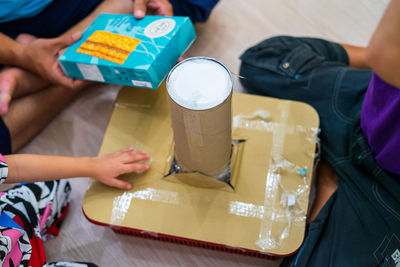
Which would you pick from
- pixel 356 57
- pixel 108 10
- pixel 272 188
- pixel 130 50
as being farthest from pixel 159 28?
pixel 356 57

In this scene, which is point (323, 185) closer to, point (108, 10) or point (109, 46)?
point (109, 46)

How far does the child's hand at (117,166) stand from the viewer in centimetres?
77

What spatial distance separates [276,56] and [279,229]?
1.42ft

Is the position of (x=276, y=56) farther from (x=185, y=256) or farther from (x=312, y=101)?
(x=185, y=256)

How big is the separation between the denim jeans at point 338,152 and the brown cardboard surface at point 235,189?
0.05 metres

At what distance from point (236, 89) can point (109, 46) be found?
1.32 ft

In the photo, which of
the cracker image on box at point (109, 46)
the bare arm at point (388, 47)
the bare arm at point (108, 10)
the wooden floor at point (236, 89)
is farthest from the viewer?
the bare arm at point (108, 10)

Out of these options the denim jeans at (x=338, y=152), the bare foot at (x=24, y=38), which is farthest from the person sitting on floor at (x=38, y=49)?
the denim jeans at (x=338, y=152)

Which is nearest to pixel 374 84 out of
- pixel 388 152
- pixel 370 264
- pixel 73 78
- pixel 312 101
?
pixel 388 152

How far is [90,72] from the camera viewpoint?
0.80 metres

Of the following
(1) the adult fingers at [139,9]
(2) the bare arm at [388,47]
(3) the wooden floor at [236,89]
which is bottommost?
(3) the wooden floor at [236,89]

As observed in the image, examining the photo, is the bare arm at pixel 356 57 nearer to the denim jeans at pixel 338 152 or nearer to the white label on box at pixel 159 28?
the denim jeans at pixel 338 152

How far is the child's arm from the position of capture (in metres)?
0.72

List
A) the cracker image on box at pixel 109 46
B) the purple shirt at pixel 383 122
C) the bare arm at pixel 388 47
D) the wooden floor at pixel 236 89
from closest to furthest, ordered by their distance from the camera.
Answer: the bare arm at pixel 388 47, the purple shirt at pixel 383 122, the cracker image on box at pixel 109 46, the wooden floor at pixel 236 89
